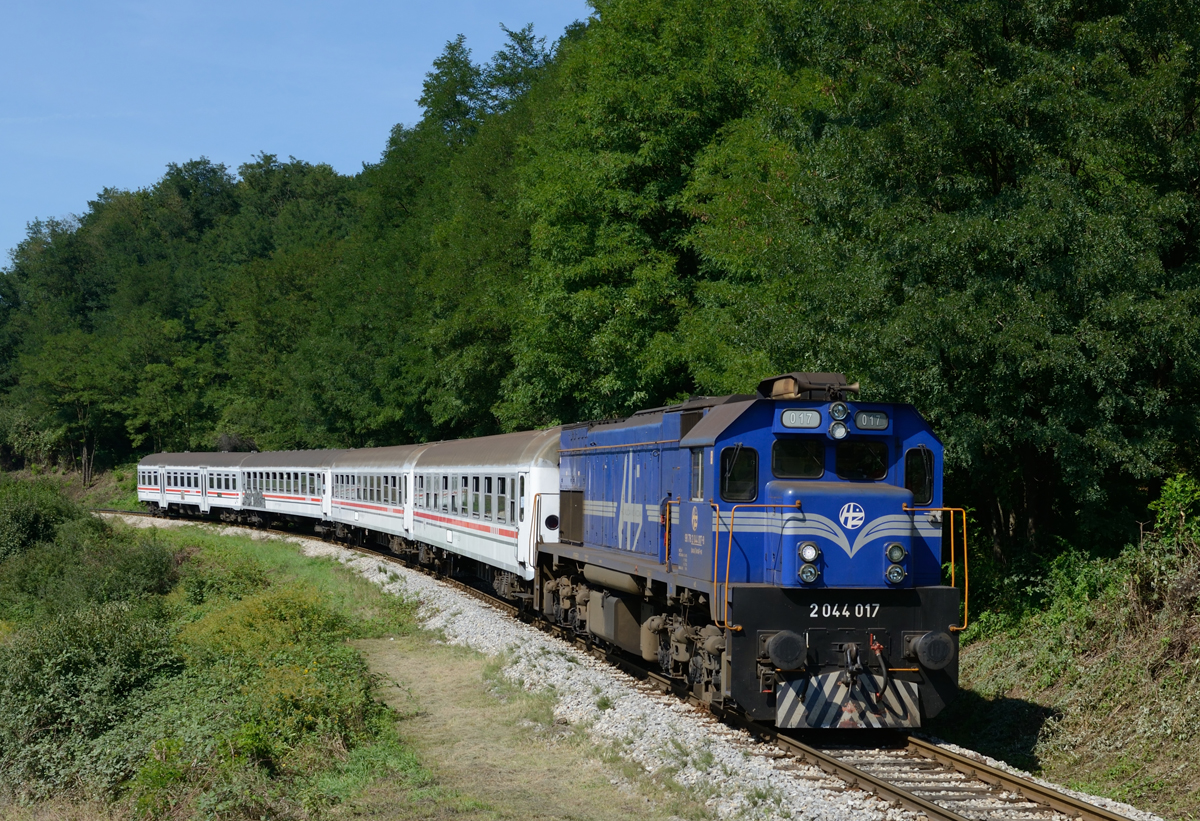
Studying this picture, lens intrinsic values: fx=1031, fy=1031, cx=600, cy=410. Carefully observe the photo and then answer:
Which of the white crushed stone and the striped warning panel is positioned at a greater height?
the striped warning panel

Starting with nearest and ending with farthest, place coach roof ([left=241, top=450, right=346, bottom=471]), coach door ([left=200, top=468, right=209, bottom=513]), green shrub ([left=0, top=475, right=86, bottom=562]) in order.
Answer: green shrub ([left=0, top=475, right=86, bottom=562])
coach roof ([left=241, top=450, right=346, bottom=471])
coach door ([left=200, top=468, right=209, bottom=513])

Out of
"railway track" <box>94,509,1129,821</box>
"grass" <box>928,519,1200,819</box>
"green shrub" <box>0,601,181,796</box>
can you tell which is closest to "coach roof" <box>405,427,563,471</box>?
"green shrub" <box>0,601,181,796</box>

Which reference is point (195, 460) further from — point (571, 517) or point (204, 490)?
point (571, 517)

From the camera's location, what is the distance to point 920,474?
448 inches

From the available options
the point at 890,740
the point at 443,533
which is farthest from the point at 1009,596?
the point at 443,533

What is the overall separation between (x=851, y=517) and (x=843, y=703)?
6.25ft

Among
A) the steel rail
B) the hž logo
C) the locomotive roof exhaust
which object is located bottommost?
the steel rail

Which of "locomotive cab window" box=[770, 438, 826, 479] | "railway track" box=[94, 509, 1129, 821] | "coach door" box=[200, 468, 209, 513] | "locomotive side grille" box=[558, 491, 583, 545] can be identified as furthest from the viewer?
"coach door" box=[200, 468, 209, 513]

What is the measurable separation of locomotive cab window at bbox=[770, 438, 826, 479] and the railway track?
2808 millimetres

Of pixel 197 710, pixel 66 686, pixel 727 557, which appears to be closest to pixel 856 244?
pixel 727 557

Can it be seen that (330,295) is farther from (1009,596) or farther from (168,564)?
(1009,596)

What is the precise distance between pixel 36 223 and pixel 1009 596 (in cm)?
16224

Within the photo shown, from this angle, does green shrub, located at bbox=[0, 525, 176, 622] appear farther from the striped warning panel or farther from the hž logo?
the hž logo

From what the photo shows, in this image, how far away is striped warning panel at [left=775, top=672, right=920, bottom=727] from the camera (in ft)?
34.4
